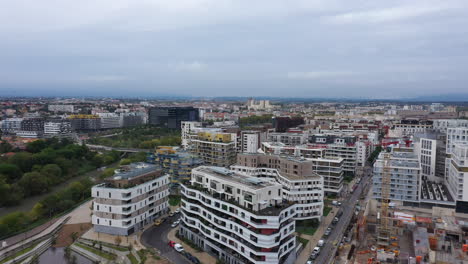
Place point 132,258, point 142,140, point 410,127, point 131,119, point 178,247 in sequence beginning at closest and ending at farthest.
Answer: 1. point 132,258
2. point 178,247
3. point 142,140
4. point 410,127
5. point 131,119

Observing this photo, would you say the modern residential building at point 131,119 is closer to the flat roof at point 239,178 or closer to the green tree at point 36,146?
the green tree at point 36,146

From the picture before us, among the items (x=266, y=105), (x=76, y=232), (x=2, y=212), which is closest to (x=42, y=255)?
(x=76, y=232)

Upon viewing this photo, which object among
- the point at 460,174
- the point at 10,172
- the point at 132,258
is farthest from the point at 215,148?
the point at 460,174

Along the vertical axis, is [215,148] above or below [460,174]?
→ above

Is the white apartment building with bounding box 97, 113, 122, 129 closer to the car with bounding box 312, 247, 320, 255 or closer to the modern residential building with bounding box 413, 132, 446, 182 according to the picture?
the modern residential building with bounding box 413, 132, 446, 182

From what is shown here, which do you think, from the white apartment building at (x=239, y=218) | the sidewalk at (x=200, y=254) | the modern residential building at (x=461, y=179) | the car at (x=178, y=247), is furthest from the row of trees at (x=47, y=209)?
the modern residential building at (x=461, y=179)

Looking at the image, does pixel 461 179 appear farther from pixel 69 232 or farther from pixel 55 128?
pixel 55 128

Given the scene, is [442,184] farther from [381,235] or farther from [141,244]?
[141,244]
